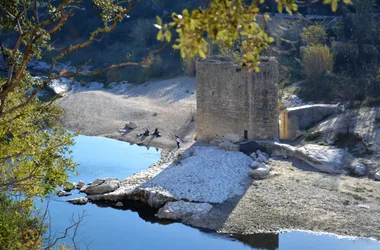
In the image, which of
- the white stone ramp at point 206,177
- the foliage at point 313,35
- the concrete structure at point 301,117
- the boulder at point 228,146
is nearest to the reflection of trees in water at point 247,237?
the white stone ramp at point 206,177

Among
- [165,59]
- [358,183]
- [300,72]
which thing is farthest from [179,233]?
[165,59]

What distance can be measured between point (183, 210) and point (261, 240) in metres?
2.43

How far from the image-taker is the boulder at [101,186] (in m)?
18.3

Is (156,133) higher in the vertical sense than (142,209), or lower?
lower

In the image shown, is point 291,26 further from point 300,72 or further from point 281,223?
point 281,223

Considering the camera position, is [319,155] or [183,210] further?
→ [319,155]

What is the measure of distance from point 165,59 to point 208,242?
22.4 meters

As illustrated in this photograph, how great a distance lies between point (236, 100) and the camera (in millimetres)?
19312

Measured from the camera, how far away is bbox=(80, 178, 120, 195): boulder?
1834 cm

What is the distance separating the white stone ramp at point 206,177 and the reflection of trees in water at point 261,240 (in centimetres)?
182

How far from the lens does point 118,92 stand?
3275 centimetres

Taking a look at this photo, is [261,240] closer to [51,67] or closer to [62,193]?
[62,193]

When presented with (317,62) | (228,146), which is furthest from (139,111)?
(228,146)

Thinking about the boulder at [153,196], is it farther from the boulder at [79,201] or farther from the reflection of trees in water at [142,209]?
the boulder at [79,201]
